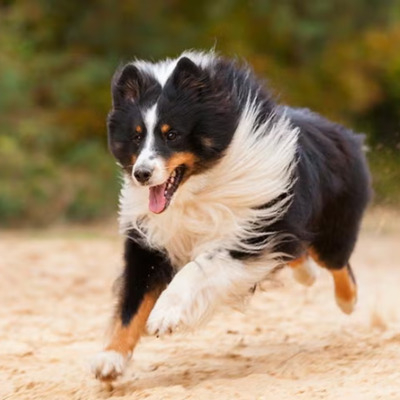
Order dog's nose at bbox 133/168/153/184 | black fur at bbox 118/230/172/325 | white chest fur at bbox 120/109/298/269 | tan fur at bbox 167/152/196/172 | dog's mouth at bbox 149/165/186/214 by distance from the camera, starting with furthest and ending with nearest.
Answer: black fur at bbox 118/230/172/325
white chest fur at bbox 120/109/298/269
dog's mouth at bbox 149/165/186/214
tan fur at bbox 167/152/196/172
dog's nose at bbox 133/168/153/184

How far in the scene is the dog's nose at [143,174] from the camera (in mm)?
5379

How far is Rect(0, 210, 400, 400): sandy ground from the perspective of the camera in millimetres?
5430

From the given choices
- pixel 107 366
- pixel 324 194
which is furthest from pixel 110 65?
pixel 107 366

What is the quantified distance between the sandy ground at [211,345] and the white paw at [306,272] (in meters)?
0.36

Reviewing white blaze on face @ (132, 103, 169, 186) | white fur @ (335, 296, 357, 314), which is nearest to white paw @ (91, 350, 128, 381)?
white blaze on face @ (132, 103, 169, 186)

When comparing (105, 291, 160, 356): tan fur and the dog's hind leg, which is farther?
the dog's hind leg

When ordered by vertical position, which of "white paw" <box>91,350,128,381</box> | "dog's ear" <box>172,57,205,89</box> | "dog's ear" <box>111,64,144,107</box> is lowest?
"white paw" <box>91,350,128,381</box>

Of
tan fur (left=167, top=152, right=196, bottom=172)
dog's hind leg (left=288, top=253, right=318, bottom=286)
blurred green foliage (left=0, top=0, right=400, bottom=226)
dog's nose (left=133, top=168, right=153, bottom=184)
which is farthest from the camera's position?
blurred green foliage (left=0, top=0, right=400, bottom=226)

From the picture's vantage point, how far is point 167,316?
541 cm

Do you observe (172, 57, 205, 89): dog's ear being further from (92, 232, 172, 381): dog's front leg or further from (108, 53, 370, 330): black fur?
(92, 232, 172, 381): dog's front leg

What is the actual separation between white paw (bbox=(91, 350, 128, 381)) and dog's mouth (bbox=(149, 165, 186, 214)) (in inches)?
32.8

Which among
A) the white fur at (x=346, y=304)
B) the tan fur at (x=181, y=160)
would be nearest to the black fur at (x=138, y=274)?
the tan fur at (x=181, y=160)

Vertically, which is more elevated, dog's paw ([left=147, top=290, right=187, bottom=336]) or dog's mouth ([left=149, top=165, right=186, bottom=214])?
dog's mouth ([left=149, top=165, right=186, bottom=214])

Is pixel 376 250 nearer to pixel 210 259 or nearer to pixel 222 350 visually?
pixel 222 350
